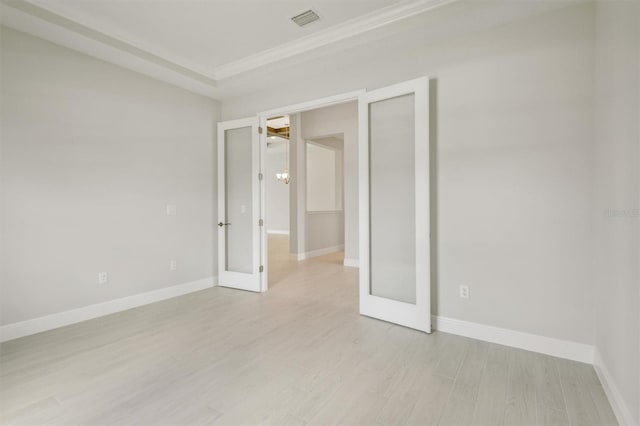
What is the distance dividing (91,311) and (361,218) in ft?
10.00

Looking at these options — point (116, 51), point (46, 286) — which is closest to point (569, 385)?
A: point (46, 286)

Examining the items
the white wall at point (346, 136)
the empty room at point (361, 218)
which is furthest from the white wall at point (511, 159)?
the white wall at point (346, 136)

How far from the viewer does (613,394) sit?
5.79 feet

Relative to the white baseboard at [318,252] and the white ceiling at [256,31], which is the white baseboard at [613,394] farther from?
the white baseboard at [318,252]

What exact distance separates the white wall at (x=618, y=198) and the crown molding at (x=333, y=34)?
120cm

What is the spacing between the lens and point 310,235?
706 cm

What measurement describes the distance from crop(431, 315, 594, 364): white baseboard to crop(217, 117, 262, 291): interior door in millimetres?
2457

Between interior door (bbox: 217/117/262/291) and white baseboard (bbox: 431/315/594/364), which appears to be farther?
interior door (bbox: 217/117/262/291)

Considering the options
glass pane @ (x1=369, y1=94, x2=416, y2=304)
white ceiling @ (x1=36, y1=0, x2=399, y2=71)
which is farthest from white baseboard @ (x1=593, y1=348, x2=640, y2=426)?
white ceiling @ (x1=36, y1=0, x2=399, y2=71)

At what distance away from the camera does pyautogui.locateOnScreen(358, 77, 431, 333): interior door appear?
2.77 metres

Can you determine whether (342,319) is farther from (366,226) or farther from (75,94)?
(75,94)

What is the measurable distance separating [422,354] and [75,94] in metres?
4.14

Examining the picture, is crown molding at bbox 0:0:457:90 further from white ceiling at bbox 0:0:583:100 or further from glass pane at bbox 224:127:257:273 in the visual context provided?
glass pane at bbox 224:127:257:273

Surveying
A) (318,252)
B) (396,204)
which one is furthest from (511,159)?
(318,252)
